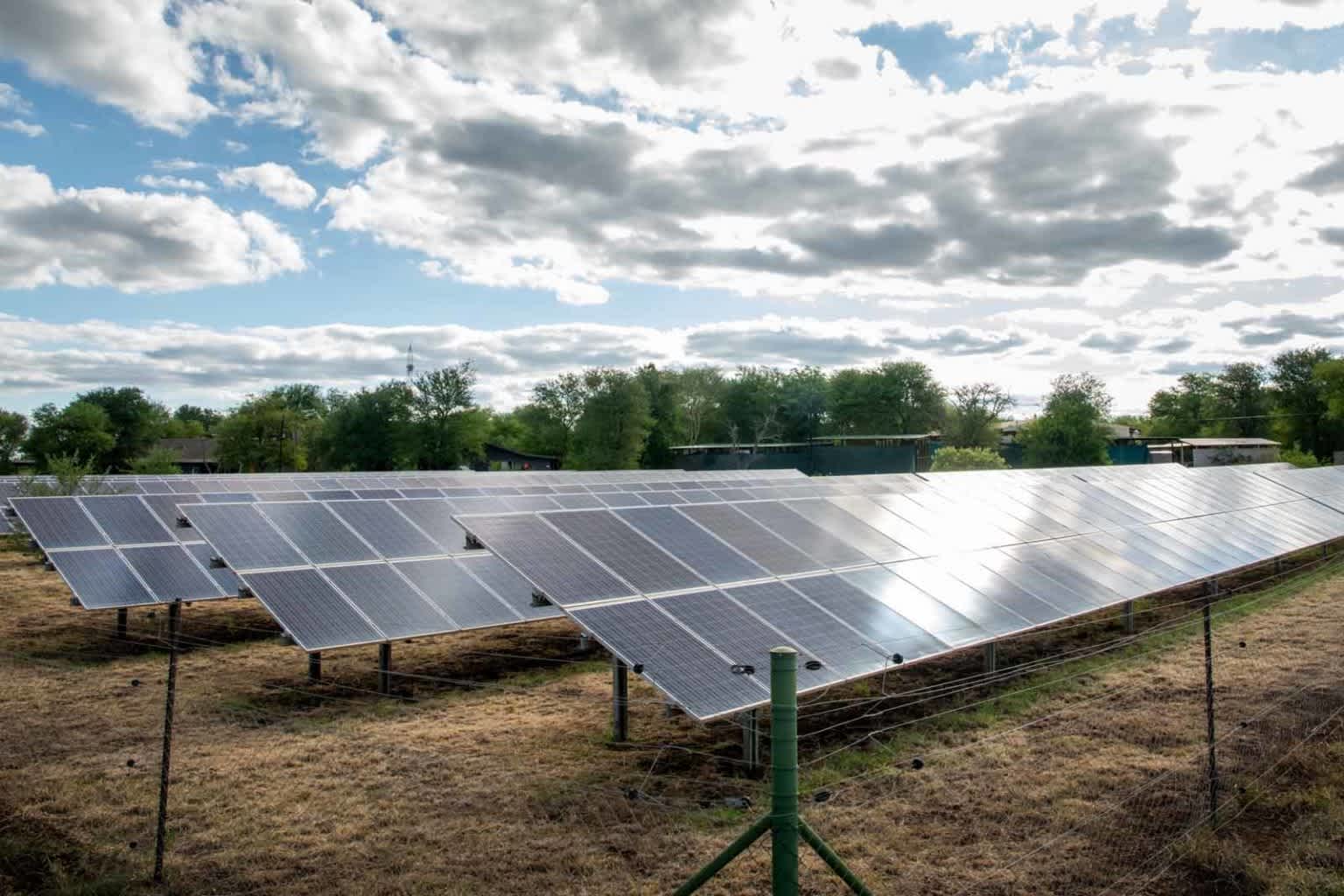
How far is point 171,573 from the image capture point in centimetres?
1670

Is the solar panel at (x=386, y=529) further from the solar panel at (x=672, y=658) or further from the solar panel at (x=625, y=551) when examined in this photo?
the solar panel at (x=672, y=658)

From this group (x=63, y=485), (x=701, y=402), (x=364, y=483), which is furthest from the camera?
(x=701, y=402)

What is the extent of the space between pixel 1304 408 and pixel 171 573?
12268cm

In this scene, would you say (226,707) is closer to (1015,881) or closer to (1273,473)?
(1015,881)

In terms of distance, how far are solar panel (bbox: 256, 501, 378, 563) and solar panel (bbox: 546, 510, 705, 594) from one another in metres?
4.44

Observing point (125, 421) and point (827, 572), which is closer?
point (827, 572)

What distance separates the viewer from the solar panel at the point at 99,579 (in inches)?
592

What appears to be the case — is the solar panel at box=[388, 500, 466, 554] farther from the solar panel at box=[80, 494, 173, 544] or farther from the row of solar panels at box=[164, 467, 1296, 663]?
the solar panel at box=[80, 494, 173, 544]

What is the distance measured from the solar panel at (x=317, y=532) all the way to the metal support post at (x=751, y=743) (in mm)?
7738

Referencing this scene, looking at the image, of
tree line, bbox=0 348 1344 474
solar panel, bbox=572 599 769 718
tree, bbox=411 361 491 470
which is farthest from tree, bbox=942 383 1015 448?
solar panel, bbox=572 599 769 718

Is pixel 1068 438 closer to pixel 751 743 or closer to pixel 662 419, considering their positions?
pixel 662 419

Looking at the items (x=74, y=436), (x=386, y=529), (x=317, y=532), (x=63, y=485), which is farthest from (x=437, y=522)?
(x=74, y=436)

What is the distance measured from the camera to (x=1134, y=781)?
28.8 ft

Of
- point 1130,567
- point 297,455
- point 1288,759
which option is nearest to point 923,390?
point 297,455
